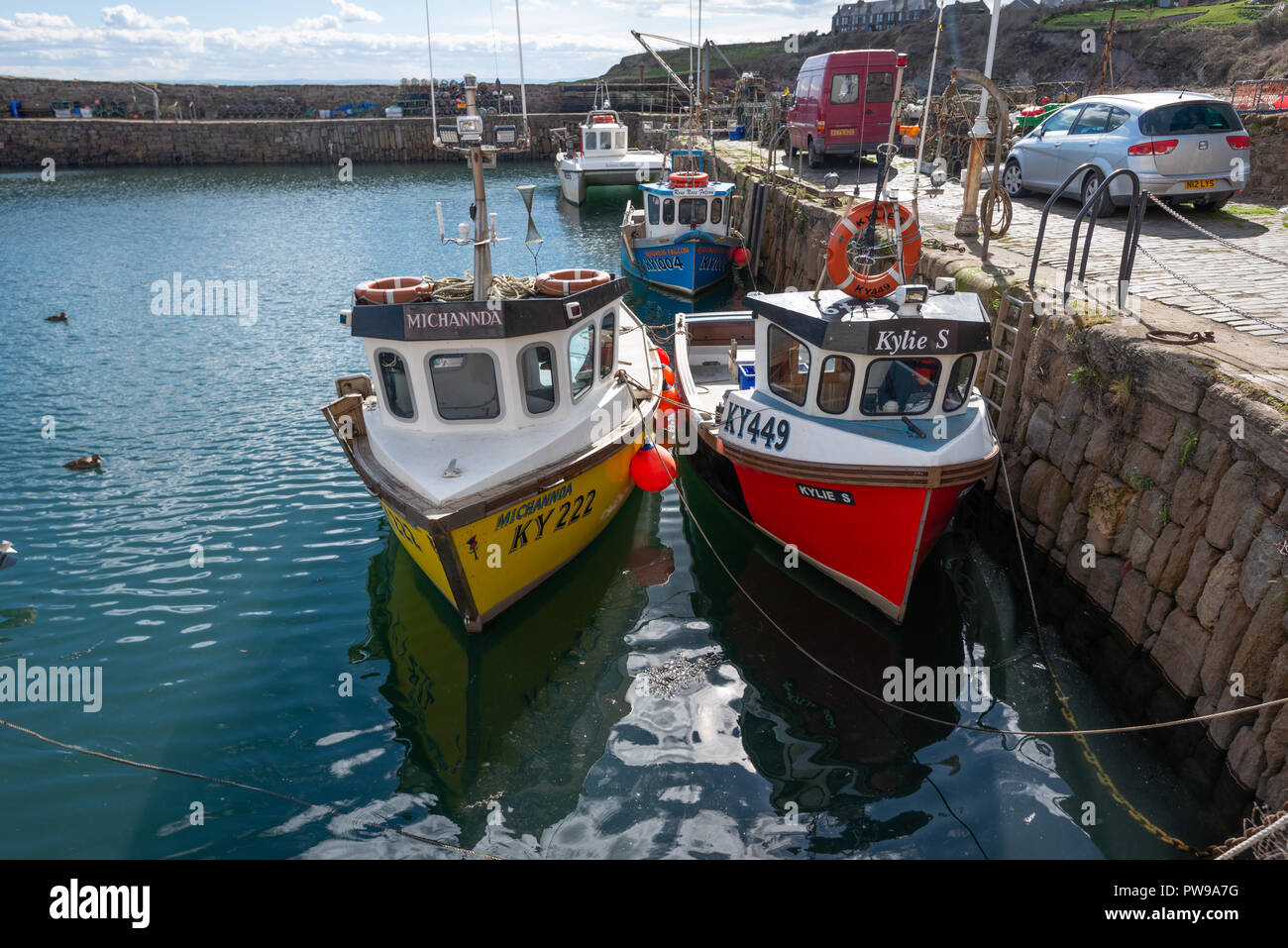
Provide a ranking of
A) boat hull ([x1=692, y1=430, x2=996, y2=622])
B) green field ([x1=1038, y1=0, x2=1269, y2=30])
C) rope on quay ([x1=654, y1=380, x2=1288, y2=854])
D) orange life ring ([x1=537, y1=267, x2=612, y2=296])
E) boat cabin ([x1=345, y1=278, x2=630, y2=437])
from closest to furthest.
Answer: rope on quay ([x1=654, y1=380, x2=1288, y2=854])
boat hull ([x1=692, y1=430, x2=996, y2=622])
boat cabin ([x1=345, y1=278, x2=630, y2=437])
orange life ring ([x1=537, y1=267, x2=612, y2=296])
green field ([x1=1038, y1=0, x2=1269, y2=30])

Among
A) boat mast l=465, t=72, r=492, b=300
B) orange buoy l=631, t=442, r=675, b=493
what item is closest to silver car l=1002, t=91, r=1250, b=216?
orange buoy l=631, t=442, r=675, b=493

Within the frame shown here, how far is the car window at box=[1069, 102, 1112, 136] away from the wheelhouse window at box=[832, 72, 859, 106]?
10.5 m

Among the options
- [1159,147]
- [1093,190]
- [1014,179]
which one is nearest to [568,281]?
[1093,190]

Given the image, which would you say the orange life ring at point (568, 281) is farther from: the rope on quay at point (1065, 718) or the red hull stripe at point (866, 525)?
the rope on quay at point (1065, 718)

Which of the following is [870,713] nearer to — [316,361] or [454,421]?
[454,421]

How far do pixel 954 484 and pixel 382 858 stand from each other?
5864mm

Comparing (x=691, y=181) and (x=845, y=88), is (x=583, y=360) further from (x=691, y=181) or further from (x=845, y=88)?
(x=845, y=88)

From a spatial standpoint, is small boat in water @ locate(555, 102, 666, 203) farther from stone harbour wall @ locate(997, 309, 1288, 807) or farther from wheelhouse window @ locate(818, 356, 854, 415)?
stone harbour wall @ locate(997, 309, 1288, 807)

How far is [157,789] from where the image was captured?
262 inches

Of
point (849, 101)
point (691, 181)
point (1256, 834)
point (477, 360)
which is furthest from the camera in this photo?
point (849, 101)

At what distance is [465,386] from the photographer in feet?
28.5

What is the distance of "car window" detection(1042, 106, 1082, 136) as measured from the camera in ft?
44.9

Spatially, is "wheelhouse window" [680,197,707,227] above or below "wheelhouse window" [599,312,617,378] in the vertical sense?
above

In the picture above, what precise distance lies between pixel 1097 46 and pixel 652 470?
45520mm
